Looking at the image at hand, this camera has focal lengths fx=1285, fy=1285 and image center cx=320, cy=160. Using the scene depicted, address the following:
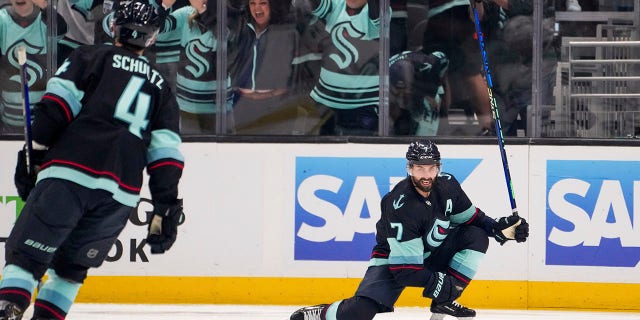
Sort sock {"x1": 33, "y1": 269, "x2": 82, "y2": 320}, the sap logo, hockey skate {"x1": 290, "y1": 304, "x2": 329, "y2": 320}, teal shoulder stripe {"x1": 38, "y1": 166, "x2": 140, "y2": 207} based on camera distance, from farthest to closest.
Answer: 1. the sap logo
2. hockey skate {"x1": 290, "y1": 304, "x2": 329, "y2": 320}
3. sock {"x1": 33, "y1": 269, "x2": 82, "y2": 320}
4. teal shoulder stripe {"x1": 38, "y1": 166, "x2": 140, "y2": 207}

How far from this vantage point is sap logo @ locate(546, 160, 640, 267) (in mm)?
6195

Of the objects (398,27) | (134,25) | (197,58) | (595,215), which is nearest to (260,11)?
(197,58)

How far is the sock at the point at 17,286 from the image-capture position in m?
3.79

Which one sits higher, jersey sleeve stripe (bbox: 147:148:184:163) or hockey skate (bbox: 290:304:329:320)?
jersey sleeve stripe (bbox: 147:148:184:163)

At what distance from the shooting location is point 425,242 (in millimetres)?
4844

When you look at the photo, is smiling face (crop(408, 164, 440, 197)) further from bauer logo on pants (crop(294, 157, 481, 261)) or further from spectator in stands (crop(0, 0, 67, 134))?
spectator in stands (crop(0, 0, 67, 134))

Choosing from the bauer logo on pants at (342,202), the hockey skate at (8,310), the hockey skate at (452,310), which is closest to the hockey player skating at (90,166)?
the hockey skate at (8,310)

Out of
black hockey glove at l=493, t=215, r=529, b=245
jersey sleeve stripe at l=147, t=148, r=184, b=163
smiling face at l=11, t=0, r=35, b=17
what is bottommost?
black hockey glove at l=493, t=215, r=529, b=245

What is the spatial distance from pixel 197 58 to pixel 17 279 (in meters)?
2.82

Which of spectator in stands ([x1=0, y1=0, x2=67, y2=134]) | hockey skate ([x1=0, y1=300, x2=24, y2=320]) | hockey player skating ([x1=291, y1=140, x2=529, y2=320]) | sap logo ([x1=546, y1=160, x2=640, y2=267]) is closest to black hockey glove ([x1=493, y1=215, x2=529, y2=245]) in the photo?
hockey player skating ([x1=291, y1=140, x2=529, y2=320])

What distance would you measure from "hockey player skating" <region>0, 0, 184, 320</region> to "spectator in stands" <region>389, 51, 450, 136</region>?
2.51 metres

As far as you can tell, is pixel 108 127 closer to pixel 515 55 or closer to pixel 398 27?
pixel 398 27

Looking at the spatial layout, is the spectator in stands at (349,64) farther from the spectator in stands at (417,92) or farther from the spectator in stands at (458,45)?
the spectator in stands at (458,45)

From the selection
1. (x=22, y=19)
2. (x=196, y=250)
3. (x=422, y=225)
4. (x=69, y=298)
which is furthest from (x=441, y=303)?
(x=22, y=19)
